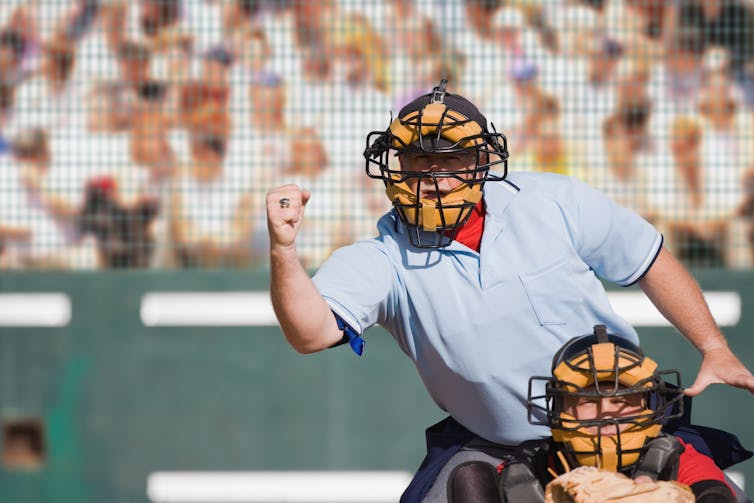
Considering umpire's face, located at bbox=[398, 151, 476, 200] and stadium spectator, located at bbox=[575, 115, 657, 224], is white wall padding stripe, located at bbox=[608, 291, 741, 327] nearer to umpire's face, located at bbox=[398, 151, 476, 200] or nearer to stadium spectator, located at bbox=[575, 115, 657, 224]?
stadium spectator, located at bbox=[575, 115, 657, 224]

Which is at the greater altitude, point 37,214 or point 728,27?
point 728,27

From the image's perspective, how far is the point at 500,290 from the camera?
3.18 metres

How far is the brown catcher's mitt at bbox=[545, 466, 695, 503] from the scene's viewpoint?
2.57 meters

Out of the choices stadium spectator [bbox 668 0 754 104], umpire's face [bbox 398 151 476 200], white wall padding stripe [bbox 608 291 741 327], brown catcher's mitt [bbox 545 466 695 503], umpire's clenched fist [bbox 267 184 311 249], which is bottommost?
white wall padding stripe [bbox 608 291 741 327]

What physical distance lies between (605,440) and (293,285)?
78cm

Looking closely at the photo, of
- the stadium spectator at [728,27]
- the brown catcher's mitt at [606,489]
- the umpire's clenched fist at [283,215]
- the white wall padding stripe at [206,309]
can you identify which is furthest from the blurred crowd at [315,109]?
the brown catcher's mitt at [606,489]

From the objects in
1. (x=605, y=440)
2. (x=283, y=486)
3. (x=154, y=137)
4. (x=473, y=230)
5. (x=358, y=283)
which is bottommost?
(x=283, y=486)

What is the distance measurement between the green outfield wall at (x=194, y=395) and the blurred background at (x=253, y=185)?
1 centimetres

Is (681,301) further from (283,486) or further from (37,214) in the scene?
(37,214)

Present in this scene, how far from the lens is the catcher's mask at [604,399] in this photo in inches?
107

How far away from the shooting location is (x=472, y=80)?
5871 millimetres

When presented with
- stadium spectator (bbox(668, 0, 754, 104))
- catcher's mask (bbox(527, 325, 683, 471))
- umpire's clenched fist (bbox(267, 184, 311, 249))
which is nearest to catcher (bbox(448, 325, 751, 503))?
catcher's mask (bbox(527, 325, 683, 471))

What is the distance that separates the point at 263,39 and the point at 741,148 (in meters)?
2.30

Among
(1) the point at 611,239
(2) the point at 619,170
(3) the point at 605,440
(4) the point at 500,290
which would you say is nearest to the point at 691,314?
(1) the point at 611,239
